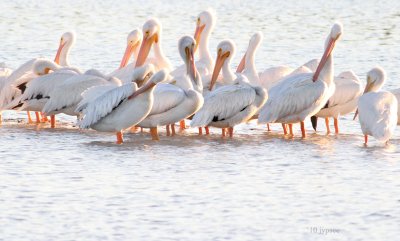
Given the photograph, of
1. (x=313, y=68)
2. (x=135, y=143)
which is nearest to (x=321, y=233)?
(x=135, y=143)

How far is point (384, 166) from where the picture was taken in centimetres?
867

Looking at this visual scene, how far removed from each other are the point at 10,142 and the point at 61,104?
991 mm

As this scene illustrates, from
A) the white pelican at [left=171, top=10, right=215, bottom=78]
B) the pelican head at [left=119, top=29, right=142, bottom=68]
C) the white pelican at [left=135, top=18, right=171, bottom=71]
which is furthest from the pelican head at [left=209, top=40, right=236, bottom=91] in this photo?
the pelican head at [left=119, top=29, right=142, bottom=68]

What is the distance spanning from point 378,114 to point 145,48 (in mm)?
3041

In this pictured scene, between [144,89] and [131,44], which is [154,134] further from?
[131,44]

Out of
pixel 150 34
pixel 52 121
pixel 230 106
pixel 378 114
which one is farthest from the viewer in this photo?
pixel 150 34

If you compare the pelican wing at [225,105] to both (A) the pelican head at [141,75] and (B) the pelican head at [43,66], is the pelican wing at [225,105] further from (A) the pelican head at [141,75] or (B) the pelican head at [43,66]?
(B) the pelican head at [43,66]

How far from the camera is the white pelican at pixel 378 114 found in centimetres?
950

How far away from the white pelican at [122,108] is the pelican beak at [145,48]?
6.08ft

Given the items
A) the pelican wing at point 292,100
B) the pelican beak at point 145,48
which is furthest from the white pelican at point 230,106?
the pelican beak at point 145,48

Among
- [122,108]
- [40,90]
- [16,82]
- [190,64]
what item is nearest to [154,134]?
[122,108]

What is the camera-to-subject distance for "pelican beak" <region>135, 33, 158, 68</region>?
1165 centimetres

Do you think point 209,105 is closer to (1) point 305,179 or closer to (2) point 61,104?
(2) point 61,104

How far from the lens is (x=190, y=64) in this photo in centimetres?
1079
